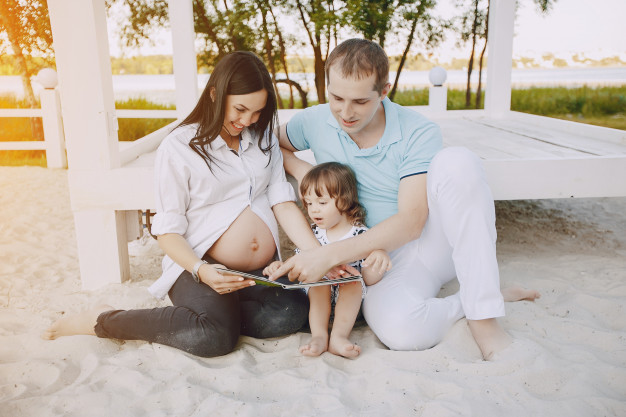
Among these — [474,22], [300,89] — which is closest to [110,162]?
[300,89]

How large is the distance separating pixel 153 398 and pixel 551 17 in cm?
987

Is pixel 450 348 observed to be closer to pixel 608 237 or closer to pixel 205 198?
pixel 205 198

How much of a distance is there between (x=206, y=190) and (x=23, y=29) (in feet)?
23.6

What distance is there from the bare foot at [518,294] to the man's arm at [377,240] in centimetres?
62

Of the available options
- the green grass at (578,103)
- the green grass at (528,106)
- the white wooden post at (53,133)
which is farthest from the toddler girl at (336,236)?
the green grass at (578,103)

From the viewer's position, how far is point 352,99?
6.48 ft

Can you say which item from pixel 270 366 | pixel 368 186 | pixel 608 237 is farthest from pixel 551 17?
pixel 270 366

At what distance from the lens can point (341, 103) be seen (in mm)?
1996

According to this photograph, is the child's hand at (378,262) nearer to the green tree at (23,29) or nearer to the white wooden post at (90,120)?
the white wooden post at (90,120)

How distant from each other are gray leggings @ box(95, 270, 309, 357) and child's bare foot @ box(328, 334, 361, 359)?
0.23 meters

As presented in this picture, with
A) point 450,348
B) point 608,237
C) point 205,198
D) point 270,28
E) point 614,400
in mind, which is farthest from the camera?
point 270,28

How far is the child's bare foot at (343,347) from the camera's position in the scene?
6.48 feet

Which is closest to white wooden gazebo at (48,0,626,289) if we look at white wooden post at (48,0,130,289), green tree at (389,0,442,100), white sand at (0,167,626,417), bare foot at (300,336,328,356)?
white wooden post at (48,0,130,289)

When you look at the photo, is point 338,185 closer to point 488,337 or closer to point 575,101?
point 488,337
